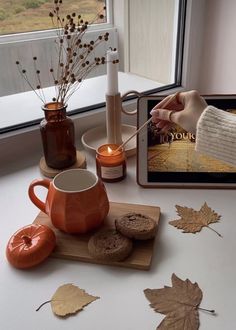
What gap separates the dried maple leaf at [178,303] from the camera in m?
0.49

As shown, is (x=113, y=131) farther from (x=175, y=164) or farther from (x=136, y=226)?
(x=136, y=226)

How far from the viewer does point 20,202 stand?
767 millimetres

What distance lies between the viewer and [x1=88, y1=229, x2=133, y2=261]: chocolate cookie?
23.1 inches

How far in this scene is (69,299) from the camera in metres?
0.54

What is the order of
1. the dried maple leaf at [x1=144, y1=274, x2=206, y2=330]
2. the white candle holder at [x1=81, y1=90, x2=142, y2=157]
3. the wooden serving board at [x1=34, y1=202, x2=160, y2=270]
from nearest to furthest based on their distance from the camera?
the dried maple leaf at [x1=144, y1=274, x2=206, y2=330] < the wooden serving board at [x1=34, y1=202, x2=160, y2=270] < the white candle holder at [x1=81, y1=90, x2=142, y2=157]

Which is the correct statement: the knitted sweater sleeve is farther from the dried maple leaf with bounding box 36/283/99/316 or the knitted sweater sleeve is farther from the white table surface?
the dried maple leaf with bounding box 36/283/99/316

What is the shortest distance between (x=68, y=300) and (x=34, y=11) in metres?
0.84

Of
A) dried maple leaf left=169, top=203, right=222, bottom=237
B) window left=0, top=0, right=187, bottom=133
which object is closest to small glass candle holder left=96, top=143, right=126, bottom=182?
dried maple leaf left=169, top=203, right=222, bottom=237

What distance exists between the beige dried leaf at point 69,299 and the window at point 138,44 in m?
0.67

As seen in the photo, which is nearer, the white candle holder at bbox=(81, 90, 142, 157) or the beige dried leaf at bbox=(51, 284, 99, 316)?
the beige dried leaf at bbox=(51, 284, 99, 316)

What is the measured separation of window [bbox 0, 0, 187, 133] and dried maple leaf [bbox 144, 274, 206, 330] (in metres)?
0.73

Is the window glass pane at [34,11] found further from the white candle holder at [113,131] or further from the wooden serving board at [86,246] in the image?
the wooden serving board at [86,246]

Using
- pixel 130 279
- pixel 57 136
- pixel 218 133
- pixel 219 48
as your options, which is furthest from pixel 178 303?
pixel 219 48

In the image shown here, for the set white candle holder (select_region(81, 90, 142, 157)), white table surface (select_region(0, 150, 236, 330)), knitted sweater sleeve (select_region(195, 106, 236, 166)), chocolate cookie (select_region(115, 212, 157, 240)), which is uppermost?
knitted sweater sleeve (select_region(195, 106, 236, 166))
